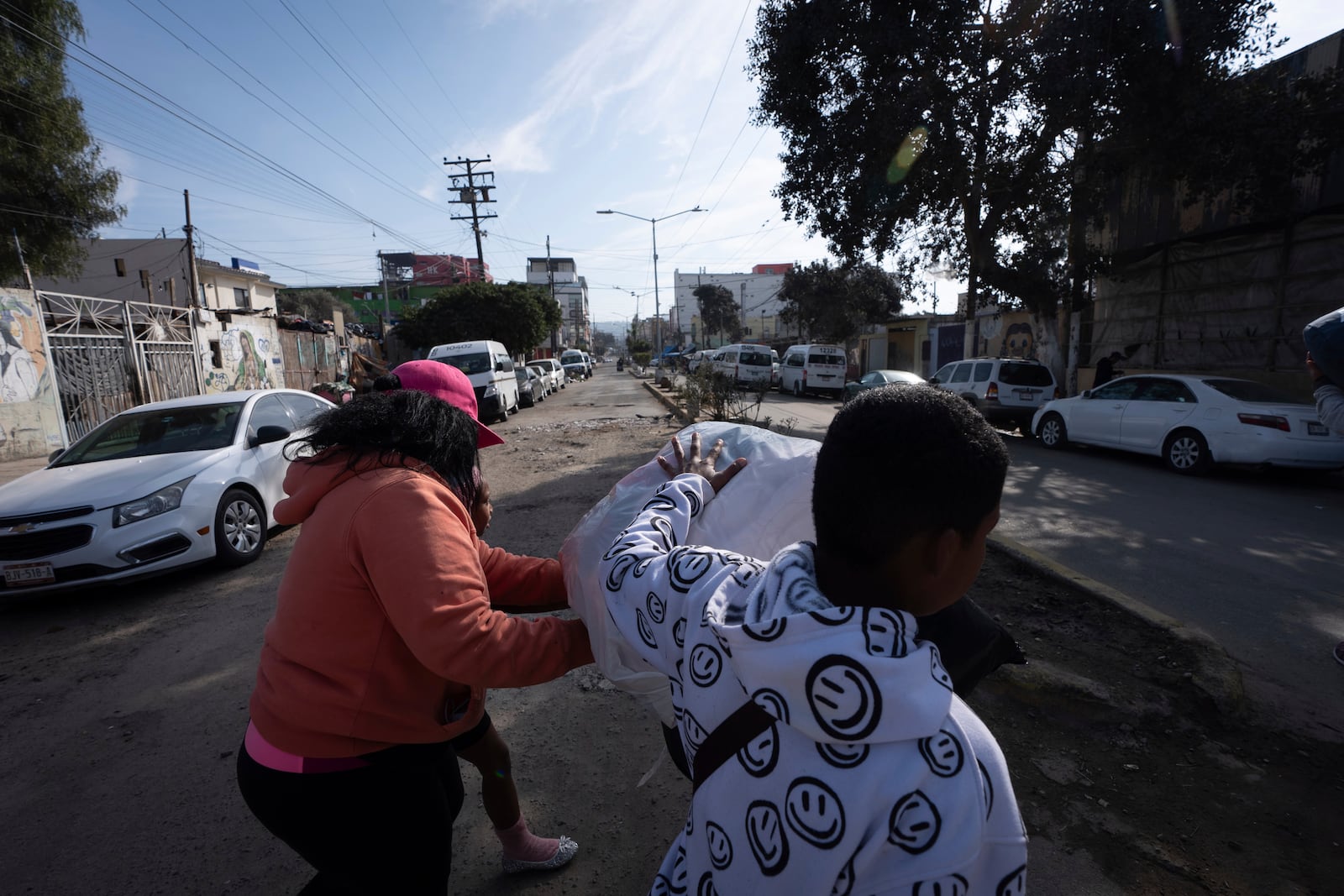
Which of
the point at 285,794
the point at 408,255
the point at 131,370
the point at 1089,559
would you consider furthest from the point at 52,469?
the point at 408,255

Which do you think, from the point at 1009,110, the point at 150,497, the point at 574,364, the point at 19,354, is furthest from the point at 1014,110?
the point at 574,364

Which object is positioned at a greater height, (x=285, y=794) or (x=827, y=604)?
(x=827, y=604)

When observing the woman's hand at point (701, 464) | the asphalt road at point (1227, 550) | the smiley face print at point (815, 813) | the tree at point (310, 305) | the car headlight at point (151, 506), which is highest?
the tree at point (310, 305)

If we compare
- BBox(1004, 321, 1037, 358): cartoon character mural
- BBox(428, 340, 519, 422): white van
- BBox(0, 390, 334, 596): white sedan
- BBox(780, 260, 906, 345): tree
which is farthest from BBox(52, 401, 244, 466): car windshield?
BBox(780, 260, 906, 345): tree

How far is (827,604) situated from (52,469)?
22.9 ft

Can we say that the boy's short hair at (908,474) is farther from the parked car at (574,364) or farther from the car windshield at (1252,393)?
the parked car at (574,364)

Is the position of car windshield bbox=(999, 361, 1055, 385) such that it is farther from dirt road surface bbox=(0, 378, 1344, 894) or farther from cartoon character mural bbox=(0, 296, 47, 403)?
cartoon character mural bbox=(0, 296, 47, 403)

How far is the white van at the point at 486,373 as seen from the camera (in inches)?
663

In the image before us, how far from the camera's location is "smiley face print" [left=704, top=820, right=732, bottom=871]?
91 cm

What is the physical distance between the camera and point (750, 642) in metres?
0.84

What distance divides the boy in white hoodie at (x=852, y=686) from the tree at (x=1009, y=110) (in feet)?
42.9

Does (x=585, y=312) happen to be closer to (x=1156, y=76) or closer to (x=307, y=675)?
(x=1156, y=76)

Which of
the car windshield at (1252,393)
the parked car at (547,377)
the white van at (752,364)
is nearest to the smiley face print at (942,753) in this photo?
the car windshield at (1252,393)

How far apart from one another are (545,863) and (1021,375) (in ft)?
44.4
